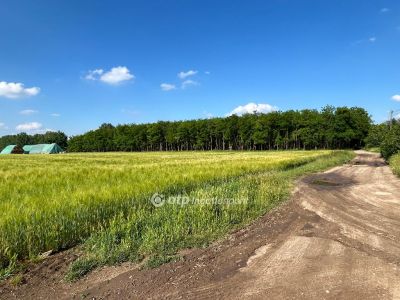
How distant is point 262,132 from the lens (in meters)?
99.2

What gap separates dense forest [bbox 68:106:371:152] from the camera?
95.7m

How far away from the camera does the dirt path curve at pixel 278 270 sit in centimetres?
496

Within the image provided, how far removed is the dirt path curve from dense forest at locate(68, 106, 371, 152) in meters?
90.9

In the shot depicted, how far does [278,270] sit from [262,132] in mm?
95333

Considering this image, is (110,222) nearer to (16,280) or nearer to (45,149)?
(16,280)

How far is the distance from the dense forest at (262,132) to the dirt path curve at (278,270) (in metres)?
90.9

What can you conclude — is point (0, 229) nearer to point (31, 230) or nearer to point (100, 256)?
point (31, 230)

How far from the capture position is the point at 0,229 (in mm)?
6316

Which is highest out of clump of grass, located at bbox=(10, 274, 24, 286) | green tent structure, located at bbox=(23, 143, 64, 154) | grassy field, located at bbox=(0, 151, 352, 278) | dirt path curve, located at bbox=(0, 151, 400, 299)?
green tent structure, located at bbox=(23, 143, 64, 154)

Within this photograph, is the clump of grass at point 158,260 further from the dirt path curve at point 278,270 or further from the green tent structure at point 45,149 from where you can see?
the green tent structure at point 45,149

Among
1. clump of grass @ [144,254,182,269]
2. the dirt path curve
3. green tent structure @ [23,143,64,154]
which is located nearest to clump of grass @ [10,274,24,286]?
the dirt path curve

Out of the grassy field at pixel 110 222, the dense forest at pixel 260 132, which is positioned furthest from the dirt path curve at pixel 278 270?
the dense forest at pixel 260 132

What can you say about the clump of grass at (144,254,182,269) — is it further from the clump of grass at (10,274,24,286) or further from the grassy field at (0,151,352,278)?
the clump of grass at (10,274,24,286)

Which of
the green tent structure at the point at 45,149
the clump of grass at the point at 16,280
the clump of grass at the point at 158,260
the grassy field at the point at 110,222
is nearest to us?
the clump of grass at the point at 16,280
